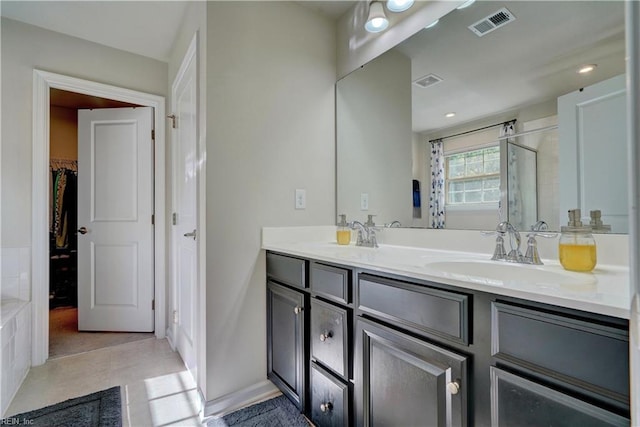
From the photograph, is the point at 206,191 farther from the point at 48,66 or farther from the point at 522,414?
the point at 48,66

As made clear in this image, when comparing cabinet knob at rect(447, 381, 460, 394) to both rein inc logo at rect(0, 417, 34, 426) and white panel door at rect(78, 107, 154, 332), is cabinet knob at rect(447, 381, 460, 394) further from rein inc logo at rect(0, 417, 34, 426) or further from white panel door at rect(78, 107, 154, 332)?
white panel door at rect(78, 107, 154, 332)

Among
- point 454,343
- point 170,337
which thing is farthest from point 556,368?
point 170,337

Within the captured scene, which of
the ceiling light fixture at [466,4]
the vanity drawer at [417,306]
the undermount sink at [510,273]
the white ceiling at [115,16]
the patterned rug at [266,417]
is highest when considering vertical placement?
the white ceiling at [115,16]

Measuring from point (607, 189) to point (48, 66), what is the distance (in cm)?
329

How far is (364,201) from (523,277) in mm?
1018

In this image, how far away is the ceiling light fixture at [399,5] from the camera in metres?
1.49

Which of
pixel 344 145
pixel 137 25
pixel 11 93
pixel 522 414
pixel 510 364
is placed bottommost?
pixel 522 414

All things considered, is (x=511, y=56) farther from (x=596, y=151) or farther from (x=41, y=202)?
(x=41, y=202)

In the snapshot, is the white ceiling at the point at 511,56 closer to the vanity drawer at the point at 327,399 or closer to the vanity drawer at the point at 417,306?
the vanity drawer at the point at 417,306

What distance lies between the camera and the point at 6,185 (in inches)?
77.5

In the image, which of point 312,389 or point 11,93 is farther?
point 11,93

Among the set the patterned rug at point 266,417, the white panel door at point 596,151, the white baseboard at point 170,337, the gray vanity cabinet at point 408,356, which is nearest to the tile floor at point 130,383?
the white baseboard at point 170,337

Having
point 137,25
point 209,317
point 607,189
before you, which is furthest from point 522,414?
point 137,25

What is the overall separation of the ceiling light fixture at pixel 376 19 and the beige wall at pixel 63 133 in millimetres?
3889
